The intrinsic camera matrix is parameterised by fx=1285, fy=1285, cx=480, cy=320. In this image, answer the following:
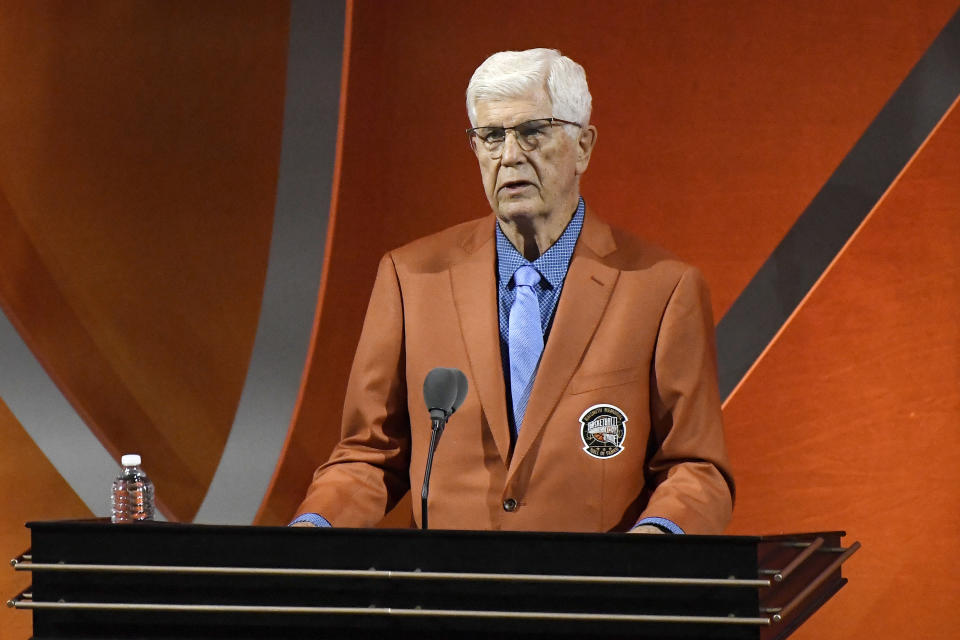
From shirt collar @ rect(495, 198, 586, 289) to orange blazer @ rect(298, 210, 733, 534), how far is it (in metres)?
0.02

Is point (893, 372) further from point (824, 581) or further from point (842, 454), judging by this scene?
point (824, 581)

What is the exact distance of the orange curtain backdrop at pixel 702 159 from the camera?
130 inches

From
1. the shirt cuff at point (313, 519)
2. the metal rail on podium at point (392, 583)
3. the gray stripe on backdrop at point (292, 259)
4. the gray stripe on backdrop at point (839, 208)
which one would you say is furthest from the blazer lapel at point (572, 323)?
the gray stripe on backdrop at point (292, 259)

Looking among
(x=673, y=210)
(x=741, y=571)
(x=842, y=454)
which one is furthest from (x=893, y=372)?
(x=741, y=571)

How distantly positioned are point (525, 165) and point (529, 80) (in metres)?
0.16

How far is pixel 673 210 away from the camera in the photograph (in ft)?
11.5

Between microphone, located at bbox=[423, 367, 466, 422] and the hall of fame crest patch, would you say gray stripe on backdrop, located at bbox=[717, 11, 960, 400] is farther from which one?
microphone, located at bbox=[423, 367, 466, 422]

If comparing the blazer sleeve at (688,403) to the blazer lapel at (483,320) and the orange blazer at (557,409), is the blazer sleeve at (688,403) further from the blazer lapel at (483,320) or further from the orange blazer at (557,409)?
the blazer lapel at (483,320)

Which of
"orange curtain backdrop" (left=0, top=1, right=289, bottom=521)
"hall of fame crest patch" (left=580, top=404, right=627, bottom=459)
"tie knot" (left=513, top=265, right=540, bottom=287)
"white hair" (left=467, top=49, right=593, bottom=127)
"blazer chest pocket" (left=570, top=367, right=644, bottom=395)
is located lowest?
"hall of fame crest patch" (left=580, top=404, right=627, bottom=459)

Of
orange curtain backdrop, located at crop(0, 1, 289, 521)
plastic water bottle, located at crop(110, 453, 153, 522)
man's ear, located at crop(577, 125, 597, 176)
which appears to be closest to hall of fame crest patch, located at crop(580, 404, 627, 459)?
man's ear, located at crop(577, 125, 597, 176)

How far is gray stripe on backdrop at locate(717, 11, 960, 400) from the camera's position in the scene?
330 centimetres

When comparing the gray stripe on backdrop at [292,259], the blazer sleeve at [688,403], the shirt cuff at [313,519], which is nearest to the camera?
the shirt cuff at [313,519]

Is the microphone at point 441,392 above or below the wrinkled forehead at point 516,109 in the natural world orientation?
below

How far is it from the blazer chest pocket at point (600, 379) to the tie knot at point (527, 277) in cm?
22
